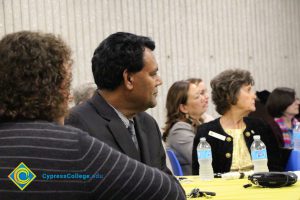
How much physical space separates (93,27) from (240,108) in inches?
108

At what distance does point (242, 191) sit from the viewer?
2.73m

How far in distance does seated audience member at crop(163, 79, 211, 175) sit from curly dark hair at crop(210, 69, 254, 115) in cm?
A: 74

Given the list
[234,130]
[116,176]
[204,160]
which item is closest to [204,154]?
[204,160]

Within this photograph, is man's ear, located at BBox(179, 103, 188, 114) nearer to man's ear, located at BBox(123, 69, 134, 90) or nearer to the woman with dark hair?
the woman with dark hair

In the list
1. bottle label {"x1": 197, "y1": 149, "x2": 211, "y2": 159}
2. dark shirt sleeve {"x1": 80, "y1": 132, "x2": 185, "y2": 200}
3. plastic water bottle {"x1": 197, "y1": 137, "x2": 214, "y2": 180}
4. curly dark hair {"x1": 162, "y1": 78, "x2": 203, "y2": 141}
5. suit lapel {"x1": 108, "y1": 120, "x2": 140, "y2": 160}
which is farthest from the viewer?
curly dark hair {"x1": 162, "y1": 78, "x2": 203, "y2": 141}

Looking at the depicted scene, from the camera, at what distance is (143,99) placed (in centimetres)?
267

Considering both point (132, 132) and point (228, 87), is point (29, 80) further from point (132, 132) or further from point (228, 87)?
point (228, 87)

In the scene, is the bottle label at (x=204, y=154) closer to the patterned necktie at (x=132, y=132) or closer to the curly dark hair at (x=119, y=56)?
the patterned necktie at (x=132, y=132)

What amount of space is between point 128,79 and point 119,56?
13cm

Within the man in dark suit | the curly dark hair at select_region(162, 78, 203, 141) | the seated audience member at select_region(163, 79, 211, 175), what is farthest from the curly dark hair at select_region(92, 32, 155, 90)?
the curly dark hair at select_region(162, 78, 203, 141)

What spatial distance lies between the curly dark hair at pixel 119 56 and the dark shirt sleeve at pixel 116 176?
3.78 feet

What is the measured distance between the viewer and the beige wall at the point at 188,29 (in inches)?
237

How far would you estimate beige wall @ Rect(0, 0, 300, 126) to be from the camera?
237 inches

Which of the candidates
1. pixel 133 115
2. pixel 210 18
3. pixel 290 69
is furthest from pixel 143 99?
pixel 290 69
